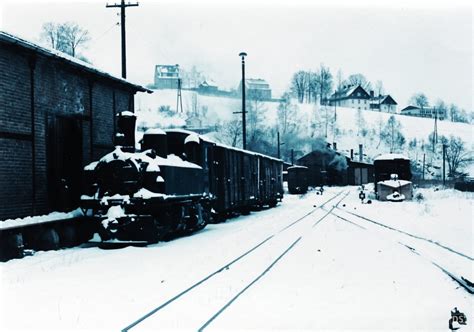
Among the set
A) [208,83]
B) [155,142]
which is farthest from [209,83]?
[155,142]

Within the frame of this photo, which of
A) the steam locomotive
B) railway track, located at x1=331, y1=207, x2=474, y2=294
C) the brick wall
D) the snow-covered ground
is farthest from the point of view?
the steam locomotive

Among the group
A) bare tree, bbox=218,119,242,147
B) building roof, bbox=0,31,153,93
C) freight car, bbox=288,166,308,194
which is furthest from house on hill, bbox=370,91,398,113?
building roof, bbox=0,31,153,93

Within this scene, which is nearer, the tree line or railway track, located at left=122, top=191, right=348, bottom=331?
railway track, located at left=122, top=191, right=348, bottom=331

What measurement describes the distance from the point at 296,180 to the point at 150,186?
41972mm

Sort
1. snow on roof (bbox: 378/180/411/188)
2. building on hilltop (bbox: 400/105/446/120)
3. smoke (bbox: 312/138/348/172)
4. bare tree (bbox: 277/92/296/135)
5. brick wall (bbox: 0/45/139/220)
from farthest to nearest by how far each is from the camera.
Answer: building on hilltop (bbox: 400/105/446/120)
bare tree (bbox: 277/92/296/135)
smoke (bbox: 312/138/348/172)
snow on roof (bbox: 378/180/411/188)
brick wall (bbox: 0/45/139/220)

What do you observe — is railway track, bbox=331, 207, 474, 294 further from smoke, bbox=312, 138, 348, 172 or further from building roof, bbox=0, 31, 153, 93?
smoke, bbox=312, 138, 348, 172

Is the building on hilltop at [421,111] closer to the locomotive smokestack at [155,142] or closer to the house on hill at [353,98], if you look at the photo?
the house on hill at [353,98]

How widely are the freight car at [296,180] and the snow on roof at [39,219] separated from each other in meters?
40.9

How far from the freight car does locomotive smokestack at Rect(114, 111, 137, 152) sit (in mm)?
40577

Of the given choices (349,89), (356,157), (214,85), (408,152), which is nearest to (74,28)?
(356,157)

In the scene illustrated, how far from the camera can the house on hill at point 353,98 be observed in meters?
145

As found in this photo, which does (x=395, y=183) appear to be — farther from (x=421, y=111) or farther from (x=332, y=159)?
(x=421, y=111)

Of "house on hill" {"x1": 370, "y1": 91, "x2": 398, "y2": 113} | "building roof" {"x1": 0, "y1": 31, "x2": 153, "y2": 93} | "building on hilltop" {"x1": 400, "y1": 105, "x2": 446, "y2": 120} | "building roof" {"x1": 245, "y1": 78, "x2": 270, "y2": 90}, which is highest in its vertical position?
"building roof" {"x1": 245, "y1": 78, "x2": 270, "y2": 90}

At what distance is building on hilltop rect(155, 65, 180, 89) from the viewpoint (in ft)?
440
